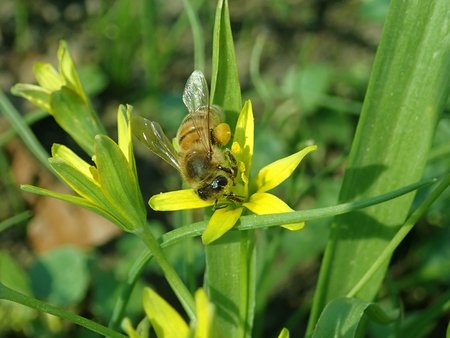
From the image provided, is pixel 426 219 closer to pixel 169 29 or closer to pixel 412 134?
pixel 412 134

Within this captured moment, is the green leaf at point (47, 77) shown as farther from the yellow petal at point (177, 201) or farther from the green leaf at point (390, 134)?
the green leaf at point (390, 134)

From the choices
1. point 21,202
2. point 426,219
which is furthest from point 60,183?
point 426,219

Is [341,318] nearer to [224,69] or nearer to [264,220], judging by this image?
[264,220]

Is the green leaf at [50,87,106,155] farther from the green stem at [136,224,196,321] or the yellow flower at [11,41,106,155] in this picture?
the green stem at [136,224,196,321]

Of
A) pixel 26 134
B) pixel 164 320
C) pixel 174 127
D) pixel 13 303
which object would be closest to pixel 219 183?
pixel 164 320

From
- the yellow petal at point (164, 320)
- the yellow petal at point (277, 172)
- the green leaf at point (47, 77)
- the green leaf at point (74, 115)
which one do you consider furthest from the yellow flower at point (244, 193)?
the green leaf at point (47, 77)

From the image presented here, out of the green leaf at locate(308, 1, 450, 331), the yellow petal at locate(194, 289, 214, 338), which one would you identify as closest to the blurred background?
the green leaf at locate(308, 1, 450, 331)

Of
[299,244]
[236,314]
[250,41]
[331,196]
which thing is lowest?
[236,314]
